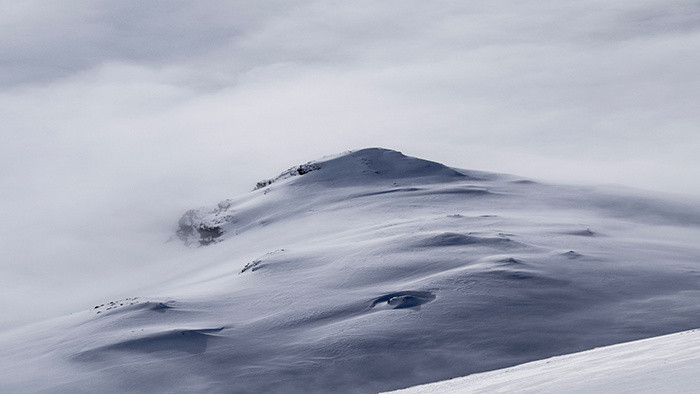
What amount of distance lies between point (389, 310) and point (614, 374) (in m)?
7.65

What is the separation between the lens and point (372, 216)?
965 inches

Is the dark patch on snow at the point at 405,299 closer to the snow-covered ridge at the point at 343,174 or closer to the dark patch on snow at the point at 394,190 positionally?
the dark patch on snow at the point at 394,190

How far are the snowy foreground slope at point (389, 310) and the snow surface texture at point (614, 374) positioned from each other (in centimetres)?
335

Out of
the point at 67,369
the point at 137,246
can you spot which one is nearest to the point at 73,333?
the point at 67,369

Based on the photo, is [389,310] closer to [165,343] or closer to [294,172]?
[165,343]

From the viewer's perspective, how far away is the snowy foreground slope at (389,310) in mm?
12141

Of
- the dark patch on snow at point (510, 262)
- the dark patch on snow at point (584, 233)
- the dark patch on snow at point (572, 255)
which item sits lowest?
the dark patch on snow at point (572, 255)

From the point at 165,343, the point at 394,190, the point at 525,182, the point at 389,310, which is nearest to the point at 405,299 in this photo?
the point at 389,310

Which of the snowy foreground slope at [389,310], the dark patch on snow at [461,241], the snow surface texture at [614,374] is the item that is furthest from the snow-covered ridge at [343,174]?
the snow surface texture at [614,374]

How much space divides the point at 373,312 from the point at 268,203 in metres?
18.3

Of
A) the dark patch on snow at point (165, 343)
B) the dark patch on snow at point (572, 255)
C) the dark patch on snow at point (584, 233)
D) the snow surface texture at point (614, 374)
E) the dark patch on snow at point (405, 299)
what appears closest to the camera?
the snow surface texture at point (614, 374)

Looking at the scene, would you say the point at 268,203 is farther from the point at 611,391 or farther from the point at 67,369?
the point at 611,391

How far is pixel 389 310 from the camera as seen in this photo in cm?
1370

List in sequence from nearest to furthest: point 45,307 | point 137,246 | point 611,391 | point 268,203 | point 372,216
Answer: point 611,391
point 372,216
point 45,307
point 268,203
point 137,246
